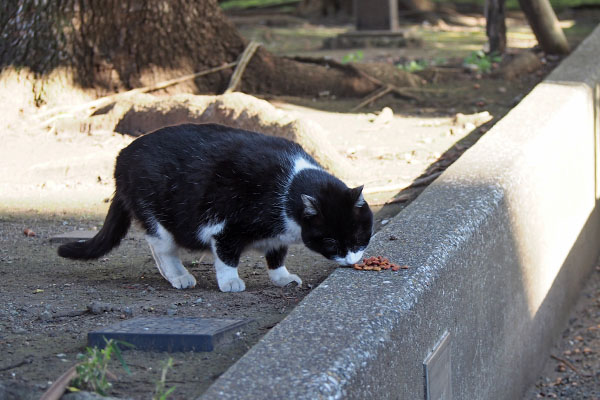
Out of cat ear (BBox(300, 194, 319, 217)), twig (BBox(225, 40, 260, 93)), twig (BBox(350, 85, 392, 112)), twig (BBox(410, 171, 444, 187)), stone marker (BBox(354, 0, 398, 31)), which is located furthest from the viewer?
stone marker (BBox(354, 0, 398, 31))

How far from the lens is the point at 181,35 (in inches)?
290

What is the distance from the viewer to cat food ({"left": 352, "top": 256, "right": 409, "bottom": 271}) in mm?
2949

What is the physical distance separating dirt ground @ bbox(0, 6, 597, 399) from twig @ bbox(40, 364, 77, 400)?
141mm

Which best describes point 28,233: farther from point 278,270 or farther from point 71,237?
point 278,270

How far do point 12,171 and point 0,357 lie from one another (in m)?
3.51

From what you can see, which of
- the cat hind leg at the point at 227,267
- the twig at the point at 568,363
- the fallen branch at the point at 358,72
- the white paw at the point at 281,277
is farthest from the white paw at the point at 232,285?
the fallen branch at the point at 358,72

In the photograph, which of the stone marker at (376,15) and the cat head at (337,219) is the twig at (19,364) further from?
the stone marker at (376,15)

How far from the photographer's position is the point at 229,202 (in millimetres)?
3459

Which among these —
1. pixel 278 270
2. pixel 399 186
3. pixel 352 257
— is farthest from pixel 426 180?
pixel 352 257

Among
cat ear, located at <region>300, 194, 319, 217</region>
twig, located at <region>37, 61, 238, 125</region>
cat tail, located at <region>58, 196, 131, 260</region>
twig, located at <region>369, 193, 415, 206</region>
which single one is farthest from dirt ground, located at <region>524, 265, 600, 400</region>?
twig, located at <region>37, 61, 238, 125</region>

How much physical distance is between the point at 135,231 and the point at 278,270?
146 centimetres

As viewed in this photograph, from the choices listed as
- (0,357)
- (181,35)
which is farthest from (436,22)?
(0,357)

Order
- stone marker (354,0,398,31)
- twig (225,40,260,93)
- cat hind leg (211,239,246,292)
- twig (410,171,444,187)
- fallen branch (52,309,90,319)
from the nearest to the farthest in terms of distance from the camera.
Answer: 1. fallen branch (52,309,90,319)
2. cat hind leg (211,239,246,292)
3. twig (410,171,444,187)
4. twig (225,40,260,93)
5. stone marker (354,0,398,31)

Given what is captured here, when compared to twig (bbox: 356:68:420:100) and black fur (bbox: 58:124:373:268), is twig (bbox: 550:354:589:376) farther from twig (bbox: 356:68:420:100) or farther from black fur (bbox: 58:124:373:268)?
twig (bbox: 356:68:420:100)
